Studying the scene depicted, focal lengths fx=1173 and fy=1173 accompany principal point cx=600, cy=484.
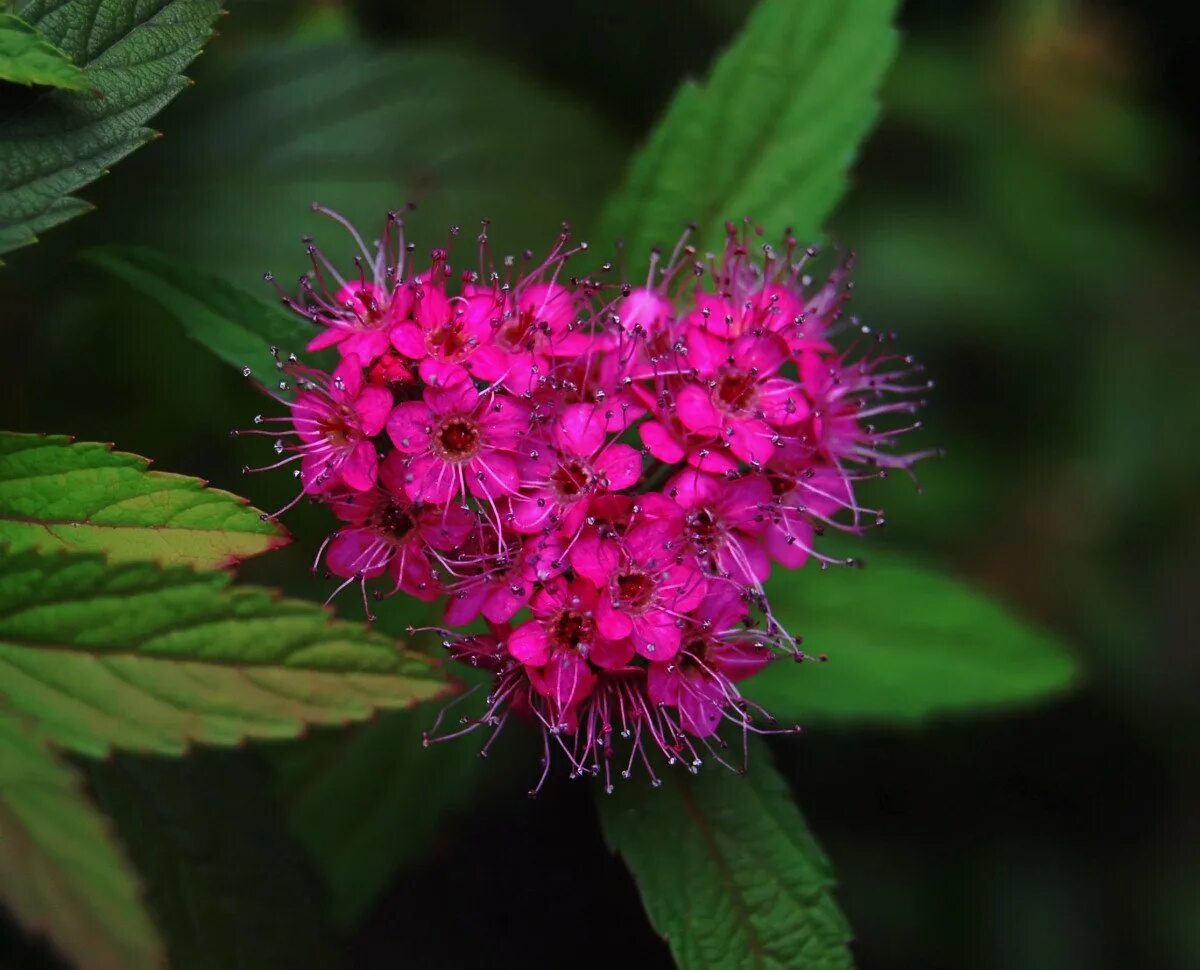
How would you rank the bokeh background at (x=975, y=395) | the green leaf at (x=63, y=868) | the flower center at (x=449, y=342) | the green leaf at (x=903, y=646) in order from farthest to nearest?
the bokeh background at (x=975, y=395) → the green leaf at (x=903, y=646) → the flower center at (x=449, y=342) → the green leaf at (x=63, y=868)

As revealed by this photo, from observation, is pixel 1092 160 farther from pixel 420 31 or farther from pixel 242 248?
pixel 242 248

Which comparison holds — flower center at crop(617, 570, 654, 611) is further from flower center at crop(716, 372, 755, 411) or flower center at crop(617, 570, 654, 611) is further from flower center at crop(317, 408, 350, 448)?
flower center at crop(317, 408, 350, 448)

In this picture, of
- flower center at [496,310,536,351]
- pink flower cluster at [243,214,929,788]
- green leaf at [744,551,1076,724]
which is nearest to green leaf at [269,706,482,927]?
pink flower cluster at [243,214,929,788]

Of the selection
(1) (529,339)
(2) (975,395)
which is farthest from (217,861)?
(2) (975,395)

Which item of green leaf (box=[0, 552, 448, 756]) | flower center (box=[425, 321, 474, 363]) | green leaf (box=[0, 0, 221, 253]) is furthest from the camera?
flower center (box=[425, 321, 474, 363])

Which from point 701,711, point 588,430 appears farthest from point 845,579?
point 588,430

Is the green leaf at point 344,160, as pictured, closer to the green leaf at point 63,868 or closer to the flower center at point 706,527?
the flower center at point 706,527

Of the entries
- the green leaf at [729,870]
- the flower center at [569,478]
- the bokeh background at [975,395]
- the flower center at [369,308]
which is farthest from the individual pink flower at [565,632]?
the bokeh background at [975,395]

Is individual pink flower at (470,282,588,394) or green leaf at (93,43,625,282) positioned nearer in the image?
individual pink flower at (470,282,588,394)
